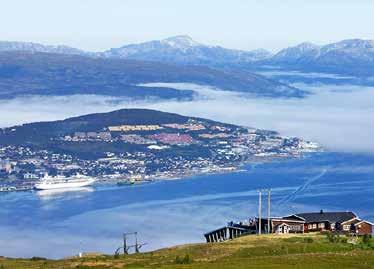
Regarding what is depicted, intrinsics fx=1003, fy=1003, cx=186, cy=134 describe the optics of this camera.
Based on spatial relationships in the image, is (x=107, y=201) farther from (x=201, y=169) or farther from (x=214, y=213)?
(x=201, y=169)

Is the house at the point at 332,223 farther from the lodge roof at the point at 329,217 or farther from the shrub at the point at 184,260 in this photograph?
the shrub at the point at 184,260

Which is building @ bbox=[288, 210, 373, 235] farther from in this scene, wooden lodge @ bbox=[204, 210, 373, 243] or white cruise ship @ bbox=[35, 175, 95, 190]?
white cruise ship @ bbox=[35, 175, 95, 190]

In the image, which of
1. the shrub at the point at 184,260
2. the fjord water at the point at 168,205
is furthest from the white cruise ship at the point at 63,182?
the shrub at the point at 184,260

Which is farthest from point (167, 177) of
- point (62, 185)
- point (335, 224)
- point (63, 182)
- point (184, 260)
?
point (184, 260)

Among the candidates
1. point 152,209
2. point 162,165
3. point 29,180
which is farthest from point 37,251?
point 162,165

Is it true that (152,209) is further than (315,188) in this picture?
No

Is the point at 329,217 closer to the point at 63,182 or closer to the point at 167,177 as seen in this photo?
the point at 167,177

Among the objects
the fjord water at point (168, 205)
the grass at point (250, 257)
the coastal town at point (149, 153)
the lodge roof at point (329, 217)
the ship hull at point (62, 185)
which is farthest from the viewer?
the coastal town at point (149, 153)
